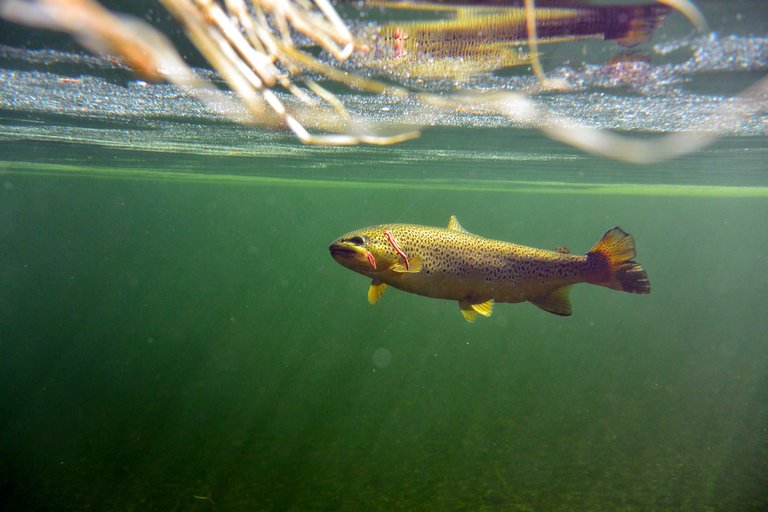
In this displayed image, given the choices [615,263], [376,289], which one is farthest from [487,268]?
[615,263]

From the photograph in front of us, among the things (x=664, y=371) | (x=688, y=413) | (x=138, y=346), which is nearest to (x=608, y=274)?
(x=688, y=413)

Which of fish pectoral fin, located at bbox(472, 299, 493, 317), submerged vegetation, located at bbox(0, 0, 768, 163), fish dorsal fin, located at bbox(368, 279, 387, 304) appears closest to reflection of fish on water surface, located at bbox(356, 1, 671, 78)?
submerged vegetation, located at bbox(0, 0, 768, 163)

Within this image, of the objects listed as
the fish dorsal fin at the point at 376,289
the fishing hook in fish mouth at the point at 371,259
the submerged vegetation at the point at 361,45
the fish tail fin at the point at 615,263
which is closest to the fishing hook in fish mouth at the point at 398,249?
the fishing hook in fish mouth at the point at 371,259

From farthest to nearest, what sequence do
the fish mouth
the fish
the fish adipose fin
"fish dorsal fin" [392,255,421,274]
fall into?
1. the fish adipose fin
2. the fish
3. "fish dorsal fin" [392,255,421,274]
4. the fish mouth

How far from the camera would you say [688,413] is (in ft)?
50.3

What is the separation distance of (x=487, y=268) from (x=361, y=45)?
3470 millimetres

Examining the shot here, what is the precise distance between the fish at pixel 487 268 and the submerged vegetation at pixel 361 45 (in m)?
1.82

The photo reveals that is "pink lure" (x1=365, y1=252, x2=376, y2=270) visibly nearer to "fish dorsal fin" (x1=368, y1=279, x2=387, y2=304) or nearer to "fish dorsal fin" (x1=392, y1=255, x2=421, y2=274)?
"fish dorsal fin" (x1=392, y1=255, x2=421, y2=274)

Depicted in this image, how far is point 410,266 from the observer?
19.2ft

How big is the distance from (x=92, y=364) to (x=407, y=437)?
16.9 m

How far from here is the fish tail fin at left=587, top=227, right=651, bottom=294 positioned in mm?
6043

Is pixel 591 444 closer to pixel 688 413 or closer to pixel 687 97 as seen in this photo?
pixel 688 413

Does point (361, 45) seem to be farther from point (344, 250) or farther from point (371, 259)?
point (371, 259)

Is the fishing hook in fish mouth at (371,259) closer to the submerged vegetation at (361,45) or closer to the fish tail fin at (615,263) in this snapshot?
the submerged vegetation at (361,45)
